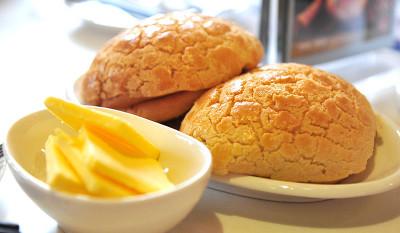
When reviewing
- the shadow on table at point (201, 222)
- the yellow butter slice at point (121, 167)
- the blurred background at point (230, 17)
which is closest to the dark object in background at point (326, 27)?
the blurred background at point (230, 17)

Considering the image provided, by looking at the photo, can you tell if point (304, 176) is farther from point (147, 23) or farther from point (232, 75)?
point (147, 23)

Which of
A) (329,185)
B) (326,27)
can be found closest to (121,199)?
(329,185)

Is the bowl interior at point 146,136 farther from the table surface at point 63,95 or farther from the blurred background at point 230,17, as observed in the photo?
the blurred background at point 230,17

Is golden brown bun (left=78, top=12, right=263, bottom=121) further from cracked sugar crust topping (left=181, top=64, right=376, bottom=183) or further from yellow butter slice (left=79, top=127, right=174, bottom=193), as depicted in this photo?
yellow butter slice (left=79, top=127, right=174, bottom=193)

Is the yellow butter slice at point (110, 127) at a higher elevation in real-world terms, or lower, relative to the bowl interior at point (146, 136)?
higher

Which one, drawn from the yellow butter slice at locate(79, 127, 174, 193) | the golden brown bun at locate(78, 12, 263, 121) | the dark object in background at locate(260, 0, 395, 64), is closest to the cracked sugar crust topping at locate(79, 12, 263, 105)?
the golden brown bun at locate(78, 12, 263, 121)

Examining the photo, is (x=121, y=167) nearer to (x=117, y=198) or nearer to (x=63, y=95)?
(x=117, y=198)

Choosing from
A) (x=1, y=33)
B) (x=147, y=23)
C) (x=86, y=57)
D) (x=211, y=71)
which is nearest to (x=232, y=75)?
(x=211, y=71)
